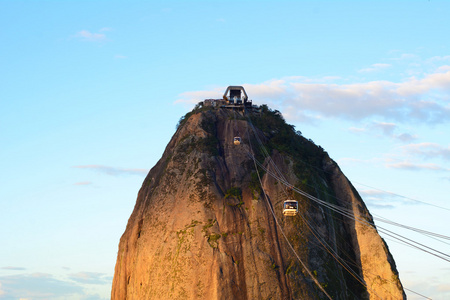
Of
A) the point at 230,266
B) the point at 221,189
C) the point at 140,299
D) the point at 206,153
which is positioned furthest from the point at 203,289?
the point at 206,153

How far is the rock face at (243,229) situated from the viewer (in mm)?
77375

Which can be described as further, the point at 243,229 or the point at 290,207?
the point at 243,229

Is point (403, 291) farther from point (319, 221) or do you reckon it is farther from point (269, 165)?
point (269, 165)

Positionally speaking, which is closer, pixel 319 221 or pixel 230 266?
pixel 230 266

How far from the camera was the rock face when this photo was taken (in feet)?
254

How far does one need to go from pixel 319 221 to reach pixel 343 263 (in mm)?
6441

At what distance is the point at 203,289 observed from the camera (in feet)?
248

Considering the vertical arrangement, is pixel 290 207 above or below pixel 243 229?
above

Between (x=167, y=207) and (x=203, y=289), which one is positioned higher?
(x=167, y=207)

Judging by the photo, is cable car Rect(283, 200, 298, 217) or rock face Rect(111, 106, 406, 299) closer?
rock face Rect(111, 106, 406, 299)

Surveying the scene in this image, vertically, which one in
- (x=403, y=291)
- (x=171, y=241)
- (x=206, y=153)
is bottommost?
(x=403, y=291)

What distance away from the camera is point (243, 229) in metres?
81.6

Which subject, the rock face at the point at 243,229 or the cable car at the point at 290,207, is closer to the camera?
the rock face at the point at 243,229

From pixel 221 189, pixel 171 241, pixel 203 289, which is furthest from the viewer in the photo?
pixel 221 189
